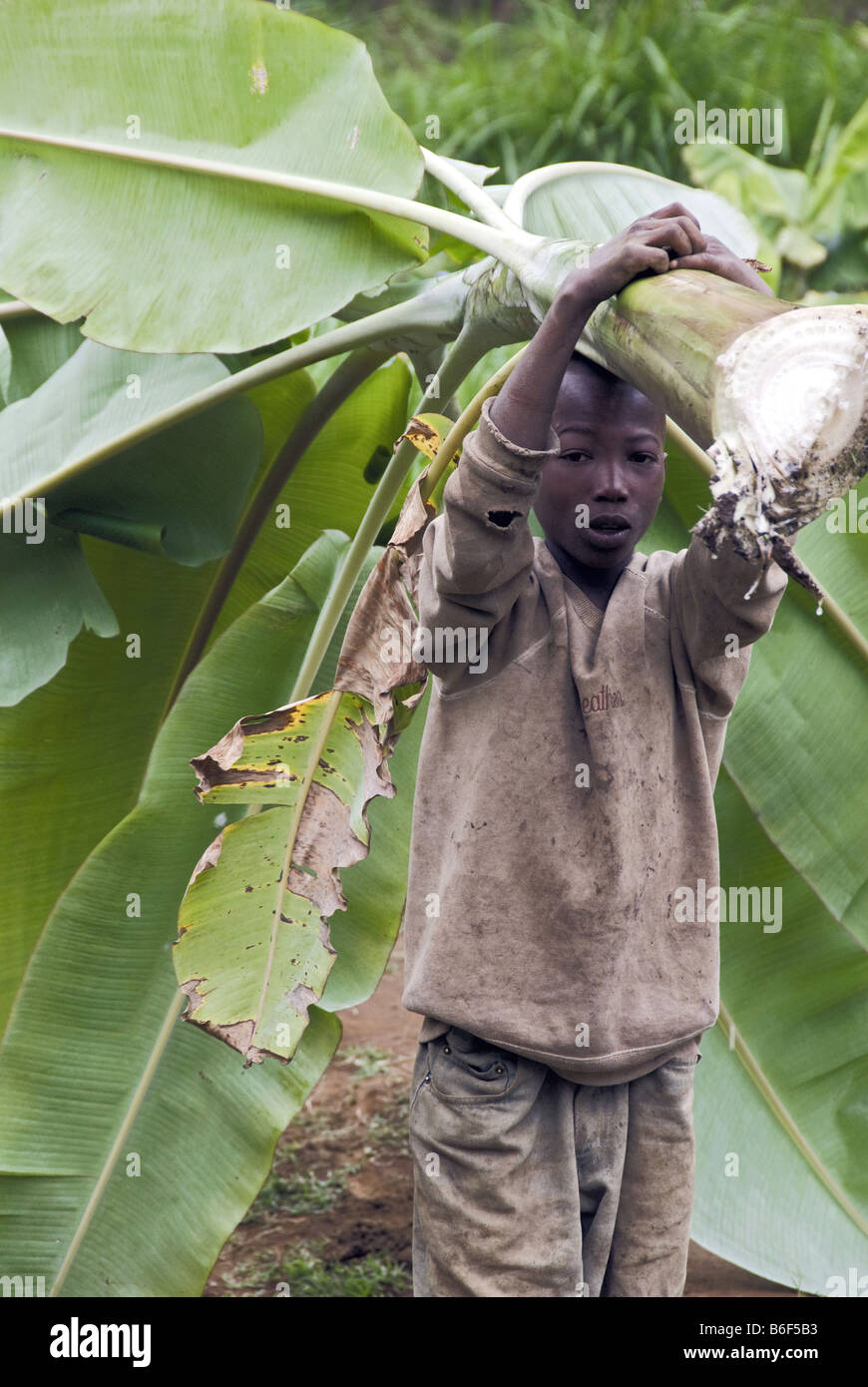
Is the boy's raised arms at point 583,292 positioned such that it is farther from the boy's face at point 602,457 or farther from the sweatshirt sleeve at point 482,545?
the boy's face at point 602,457

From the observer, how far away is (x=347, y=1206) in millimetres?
3842

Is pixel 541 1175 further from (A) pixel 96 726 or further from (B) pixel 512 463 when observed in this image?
(A) pixel 96 726

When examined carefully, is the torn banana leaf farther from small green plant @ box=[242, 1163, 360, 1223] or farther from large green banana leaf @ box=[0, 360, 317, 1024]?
small green plant @ box=[242, 1163, 360, 1223]

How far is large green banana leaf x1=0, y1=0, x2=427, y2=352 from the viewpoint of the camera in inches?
89.4

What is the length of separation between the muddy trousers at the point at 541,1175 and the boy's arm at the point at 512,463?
601 mm

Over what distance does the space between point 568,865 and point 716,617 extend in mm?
375

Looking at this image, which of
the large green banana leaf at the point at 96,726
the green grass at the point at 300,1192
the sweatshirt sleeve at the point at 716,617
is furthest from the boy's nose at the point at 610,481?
the green grass at the point at 300,1192

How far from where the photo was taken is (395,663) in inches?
81.0

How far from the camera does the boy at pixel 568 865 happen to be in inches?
73.0

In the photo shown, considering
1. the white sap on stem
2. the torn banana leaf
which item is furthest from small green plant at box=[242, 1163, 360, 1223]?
the white sap on stem

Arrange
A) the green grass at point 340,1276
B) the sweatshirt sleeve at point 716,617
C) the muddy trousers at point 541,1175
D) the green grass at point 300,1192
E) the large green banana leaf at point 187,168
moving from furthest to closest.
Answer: the green grass at point 300,1192
the green grass at point 340,1276
the large green banana leaf at point 187,168
the muddy trousers at point 541,1175
the sweatshirt sleeve at point 716,617

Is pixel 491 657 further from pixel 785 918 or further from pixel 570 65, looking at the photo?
pixel 570 65

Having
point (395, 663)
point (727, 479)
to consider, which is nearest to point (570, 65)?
point (395, 663)

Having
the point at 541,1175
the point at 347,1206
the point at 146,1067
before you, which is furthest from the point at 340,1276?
the point at 541,1175
